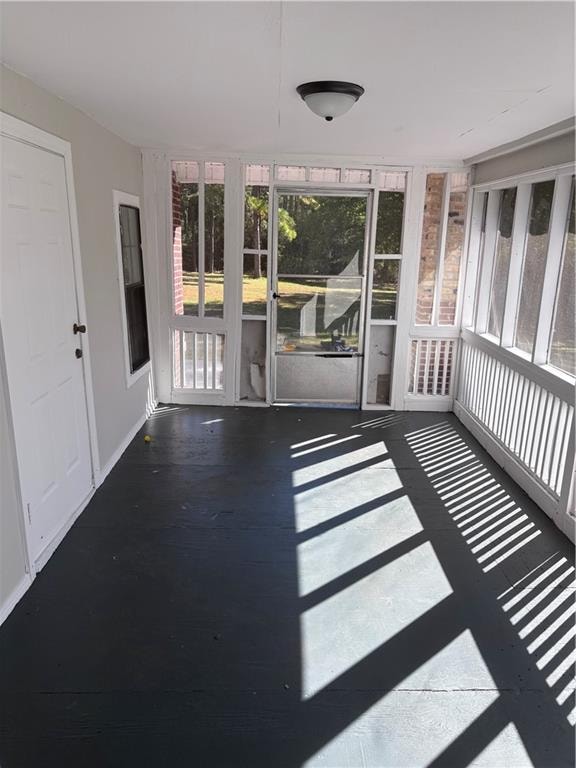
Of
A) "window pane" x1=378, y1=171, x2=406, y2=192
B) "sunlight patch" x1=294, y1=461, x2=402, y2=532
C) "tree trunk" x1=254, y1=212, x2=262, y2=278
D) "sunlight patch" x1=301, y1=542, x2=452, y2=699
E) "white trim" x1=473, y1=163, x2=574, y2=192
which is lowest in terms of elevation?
"sunlight patch" x1=301, y1=542, x2=452, y2=699

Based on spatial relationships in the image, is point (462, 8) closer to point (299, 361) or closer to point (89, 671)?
point (89, 671)

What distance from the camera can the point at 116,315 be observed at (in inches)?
163

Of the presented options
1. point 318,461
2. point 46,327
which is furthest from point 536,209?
point 46,327

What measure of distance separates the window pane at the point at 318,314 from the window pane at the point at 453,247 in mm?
841

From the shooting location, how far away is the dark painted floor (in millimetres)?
1931

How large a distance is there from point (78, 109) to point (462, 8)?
246 cm

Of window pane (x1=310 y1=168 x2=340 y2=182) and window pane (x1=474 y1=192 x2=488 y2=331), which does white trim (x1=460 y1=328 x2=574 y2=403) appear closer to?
Result: window pane (x1=474 y1=192 x2=488 y2=331)

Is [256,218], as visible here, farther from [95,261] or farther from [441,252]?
[95,261]

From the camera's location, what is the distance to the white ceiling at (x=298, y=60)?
5.82 ft

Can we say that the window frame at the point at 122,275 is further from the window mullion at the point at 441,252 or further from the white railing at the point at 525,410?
the white railing at the point at 525,410

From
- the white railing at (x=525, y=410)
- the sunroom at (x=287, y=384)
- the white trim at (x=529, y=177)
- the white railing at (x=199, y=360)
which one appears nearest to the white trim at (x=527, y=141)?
the sunroom at (x=287, y=384)

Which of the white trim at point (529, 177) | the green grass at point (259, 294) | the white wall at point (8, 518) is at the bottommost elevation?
the white wall at point (8, 518)

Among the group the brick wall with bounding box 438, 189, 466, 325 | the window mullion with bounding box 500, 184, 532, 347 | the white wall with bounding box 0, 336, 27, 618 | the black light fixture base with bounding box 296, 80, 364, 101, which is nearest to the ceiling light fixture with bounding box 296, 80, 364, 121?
the black light fixture base with bounding box 296, 80, 364, 101

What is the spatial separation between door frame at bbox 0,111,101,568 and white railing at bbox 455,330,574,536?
2.99 m
